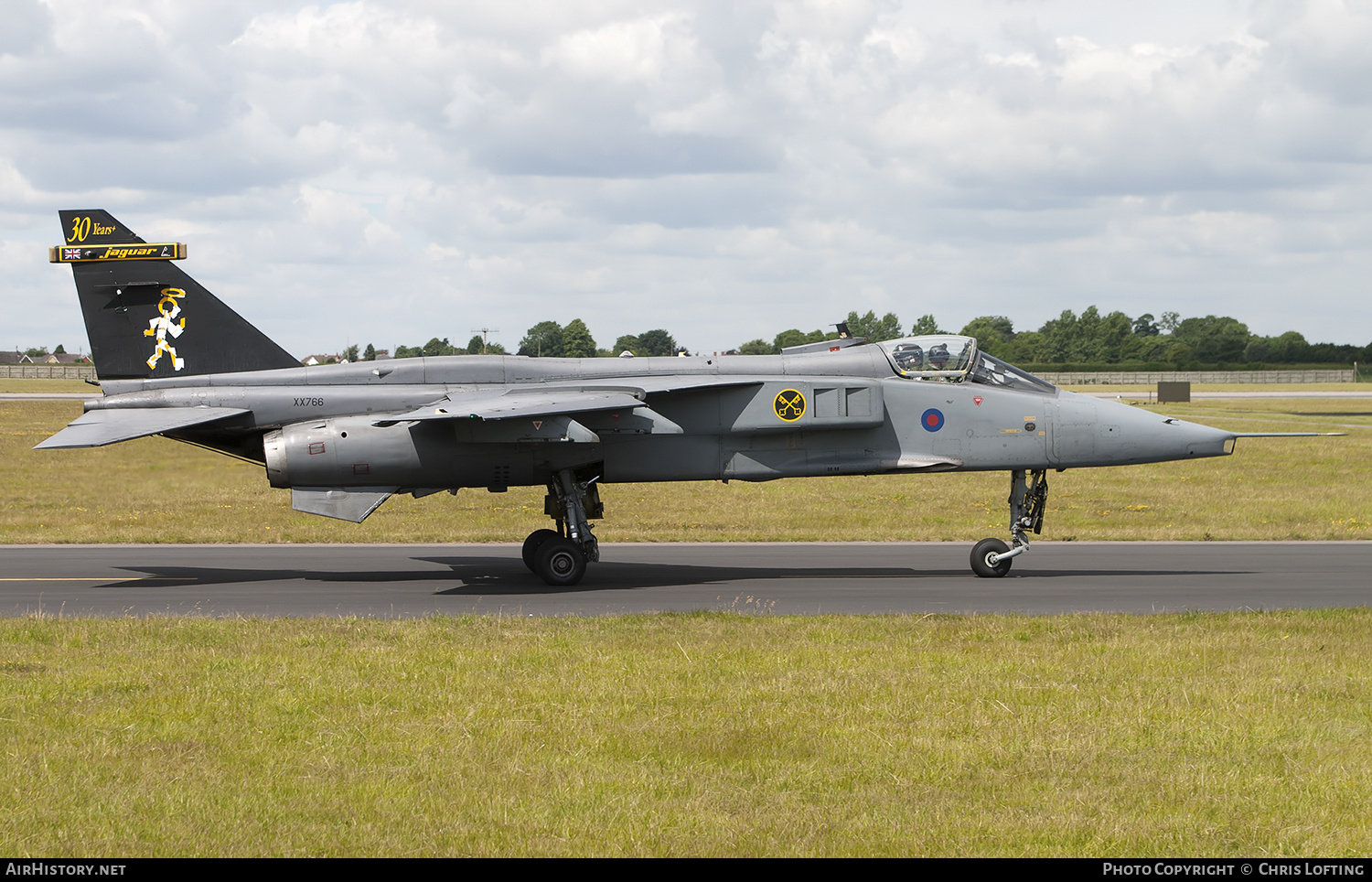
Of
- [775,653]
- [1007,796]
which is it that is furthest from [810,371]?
[1007,796]

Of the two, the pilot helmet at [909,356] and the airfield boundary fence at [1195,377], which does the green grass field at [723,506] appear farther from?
the airfield boundary fence at [1195,377]

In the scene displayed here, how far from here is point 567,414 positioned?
Answer: 15.2 m

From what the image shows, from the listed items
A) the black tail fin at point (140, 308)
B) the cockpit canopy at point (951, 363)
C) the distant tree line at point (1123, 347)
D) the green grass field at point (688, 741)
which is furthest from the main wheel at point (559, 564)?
the distant tree line at point (1123, 347)

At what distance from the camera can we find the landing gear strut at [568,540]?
15898 mm

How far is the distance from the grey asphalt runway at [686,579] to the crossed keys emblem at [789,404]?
2.30 metres

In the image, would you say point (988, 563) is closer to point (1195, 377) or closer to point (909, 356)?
point (909, 356)

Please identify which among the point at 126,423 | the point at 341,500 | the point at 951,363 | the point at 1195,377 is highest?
the point at 1195,377

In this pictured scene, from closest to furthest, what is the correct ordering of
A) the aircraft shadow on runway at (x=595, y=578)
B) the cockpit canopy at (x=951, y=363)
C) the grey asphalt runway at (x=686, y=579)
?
the grey asphalt runway at (x=686, y=579)
the aircraft shadow on runway at (x=595, y=578)
the cockpit canopy at (x=951, y=363)

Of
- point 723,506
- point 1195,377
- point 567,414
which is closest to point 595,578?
point 567,414

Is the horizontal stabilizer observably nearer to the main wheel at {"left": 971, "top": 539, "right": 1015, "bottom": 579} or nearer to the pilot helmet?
the pilot helmet

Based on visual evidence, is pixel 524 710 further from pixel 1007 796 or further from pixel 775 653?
pixel 1007 796

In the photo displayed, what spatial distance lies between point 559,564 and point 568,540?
0.39 m
